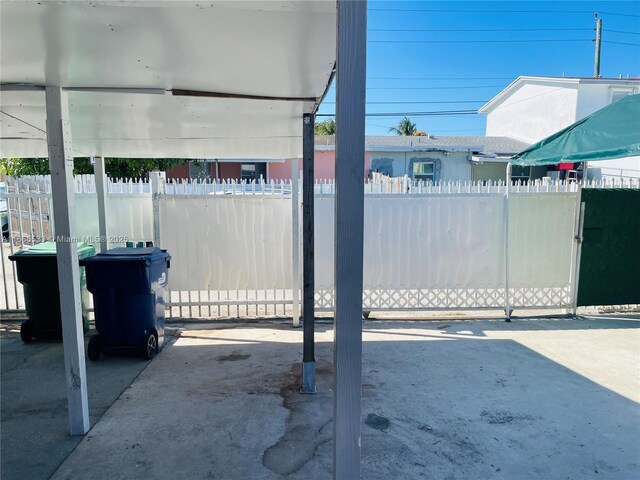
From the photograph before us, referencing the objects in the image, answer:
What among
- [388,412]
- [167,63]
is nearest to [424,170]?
[388,412]

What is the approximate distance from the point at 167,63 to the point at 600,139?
4923 mm

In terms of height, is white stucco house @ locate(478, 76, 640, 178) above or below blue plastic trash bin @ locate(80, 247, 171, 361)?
above

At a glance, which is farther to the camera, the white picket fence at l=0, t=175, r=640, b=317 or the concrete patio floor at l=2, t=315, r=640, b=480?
the white picket fence at l=0, t=175, r=640, b=317

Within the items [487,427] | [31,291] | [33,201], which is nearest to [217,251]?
[31,291]

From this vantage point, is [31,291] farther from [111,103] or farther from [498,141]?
[498,141]

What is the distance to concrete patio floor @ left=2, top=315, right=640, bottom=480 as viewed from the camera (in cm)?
244

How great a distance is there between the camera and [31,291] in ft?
15.0

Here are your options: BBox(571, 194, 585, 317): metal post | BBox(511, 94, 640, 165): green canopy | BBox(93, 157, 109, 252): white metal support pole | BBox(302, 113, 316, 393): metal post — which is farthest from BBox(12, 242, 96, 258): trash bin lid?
BBox(571, 194, 585, 317): metal post

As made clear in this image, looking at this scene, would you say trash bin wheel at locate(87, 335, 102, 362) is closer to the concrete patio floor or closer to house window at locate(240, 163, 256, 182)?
the concrete patio floor

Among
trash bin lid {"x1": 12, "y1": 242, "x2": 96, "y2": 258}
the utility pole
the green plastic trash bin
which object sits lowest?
the green plastic trash bin

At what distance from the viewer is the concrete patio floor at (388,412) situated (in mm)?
2443

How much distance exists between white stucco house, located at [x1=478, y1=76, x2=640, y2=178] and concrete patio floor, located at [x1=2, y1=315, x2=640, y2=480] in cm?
1194

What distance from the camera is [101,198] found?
5090 mm

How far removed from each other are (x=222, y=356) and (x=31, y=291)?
251 cm
